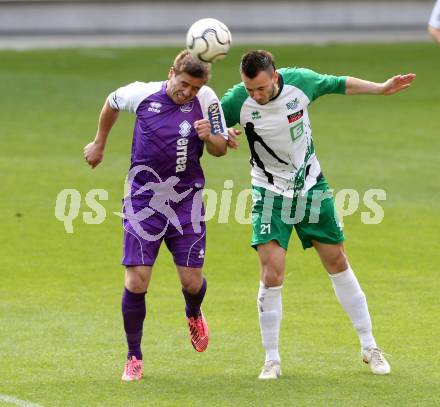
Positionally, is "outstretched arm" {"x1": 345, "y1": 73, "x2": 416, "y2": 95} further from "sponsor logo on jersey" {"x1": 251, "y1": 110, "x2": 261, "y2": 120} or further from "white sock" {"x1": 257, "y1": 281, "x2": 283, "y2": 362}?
"white sock" {"x1": 257, "y1": 281, "x2": 283, "y2": 362}

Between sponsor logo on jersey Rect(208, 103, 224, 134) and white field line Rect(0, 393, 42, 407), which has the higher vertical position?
sponsor logo on jersey Rect(208, 103, 224, 134)

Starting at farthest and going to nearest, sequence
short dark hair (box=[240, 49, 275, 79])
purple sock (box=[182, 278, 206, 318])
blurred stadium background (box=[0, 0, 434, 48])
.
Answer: blurred stadium background (box=[0, 0, 434, 48]), purple sock (box=[182, 278, 206, 318]), short dark hair (box=[240, 49, 275, 79])

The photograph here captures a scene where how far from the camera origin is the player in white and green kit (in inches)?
346

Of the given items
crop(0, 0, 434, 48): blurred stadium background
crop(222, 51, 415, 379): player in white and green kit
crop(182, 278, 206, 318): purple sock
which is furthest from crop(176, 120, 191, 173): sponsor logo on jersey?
crop(0, 0, 434, 48): blurred stadium background

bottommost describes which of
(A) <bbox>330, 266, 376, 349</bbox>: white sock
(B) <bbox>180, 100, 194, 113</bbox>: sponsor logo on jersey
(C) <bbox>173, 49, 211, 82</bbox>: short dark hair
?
(A) <bbox>330, 266, 376, 349</bbox>: white sock

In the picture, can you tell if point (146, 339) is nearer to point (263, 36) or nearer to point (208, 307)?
point (208, 307)

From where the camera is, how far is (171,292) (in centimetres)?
1179

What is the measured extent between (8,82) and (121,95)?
1811 centimetres

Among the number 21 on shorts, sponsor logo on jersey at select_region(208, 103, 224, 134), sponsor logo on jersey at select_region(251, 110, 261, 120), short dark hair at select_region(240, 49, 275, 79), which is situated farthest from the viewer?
sponsor logo on jersey at select_region(251, 110, 261, 120)

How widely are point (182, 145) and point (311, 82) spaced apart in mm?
1069

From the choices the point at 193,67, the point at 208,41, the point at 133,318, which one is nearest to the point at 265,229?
the point at 133,318

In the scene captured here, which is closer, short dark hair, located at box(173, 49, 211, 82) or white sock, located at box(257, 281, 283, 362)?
short dark hair, located at box(173, 49, 211, 82)

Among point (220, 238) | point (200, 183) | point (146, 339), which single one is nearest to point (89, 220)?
point (220, 238)

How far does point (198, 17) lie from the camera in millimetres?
32812
